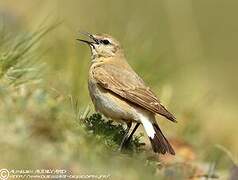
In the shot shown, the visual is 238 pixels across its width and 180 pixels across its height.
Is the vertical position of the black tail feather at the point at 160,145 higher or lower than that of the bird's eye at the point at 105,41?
lower

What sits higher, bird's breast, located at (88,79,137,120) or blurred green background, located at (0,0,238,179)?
blurred green background, located at (0,0,238,179)

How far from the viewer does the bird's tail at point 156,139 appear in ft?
29.6

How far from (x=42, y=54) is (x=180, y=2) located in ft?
16.8

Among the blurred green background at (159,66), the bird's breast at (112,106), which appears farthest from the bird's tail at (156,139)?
the blurred green background at (159,66)

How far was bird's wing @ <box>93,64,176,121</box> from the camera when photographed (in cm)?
917

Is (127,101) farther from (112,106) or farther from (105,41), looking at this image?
(105,41)

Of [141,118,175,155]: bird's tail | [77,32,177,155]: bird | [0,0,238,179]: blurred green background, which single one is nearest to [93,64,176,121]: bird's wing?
[77,32,177,155]: bird

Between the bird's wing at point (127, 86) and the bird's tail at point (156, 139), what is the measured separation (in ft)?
0.66

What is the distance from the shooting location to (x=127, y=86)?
9.46 m

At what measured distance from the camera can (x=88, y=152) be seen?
8047 millimetres

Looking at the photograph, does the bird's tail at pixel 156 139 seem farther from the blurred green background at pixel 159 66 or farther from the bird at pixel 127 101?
the blurred green background at pixel 159 66

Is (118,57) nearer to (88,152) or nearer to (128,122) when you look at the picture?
(128,122)

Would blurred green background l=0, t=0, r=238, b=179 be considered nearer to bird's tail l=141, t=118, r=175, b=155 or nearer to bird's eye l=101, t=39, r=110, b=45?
bird's eye l=101, t=39, r=110, b=45

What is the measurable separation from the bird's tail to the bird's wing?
0.20 meters
